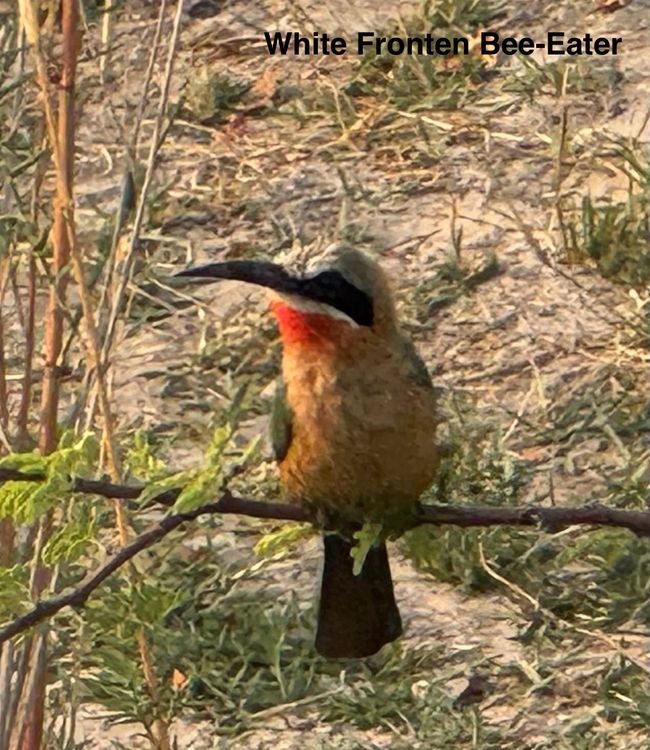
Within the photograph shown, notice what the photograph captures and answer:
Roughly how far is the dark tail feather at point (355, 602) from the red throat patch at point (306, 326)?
0.26 metres

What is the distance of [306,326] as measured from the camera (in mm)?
1698

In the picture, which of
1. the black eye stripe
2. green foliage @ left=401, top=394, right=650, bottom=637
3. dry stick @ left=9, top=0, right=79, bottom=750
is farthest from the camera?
green foliage @ left=401, top=394, right=650, bottom=637

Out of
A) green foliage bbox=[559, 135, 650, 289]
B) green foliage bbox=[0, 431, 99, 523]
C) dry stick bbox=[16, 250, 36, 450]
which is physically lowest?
green foliage bbox=[0, 431, 99, 523]

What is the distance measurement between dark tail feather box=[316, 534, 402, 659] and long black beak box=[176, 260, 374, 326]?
290mm

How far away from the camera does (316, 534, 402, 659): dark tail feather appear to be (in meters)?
1.86

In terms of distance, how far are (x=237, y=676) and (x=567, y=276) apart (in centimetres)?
129

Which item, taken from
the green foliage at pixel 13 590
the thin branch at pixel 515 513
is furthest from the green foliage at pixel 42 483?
the green foliage at pixel 13 590

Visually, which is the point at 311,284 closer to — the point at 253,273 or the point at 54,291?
the point at 253,273

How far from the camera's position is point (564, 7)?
4641 mm

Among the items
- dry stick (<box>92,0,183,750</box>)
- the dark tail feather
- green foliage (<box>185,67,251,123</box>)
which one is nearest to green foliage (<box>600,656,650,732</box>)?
the dark tail feather

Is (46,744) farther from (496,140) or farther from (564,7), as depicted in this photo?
(564,7)

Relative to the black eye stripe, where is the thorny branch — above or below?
below

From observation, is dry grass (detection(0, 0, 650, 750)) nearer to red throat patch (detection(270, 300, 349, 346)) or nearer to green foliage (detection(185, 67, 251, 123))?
green foliage (detection(185, 67, 251, 123))

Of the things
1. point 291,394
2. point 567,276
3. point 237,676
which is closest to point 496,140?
point 567,276
